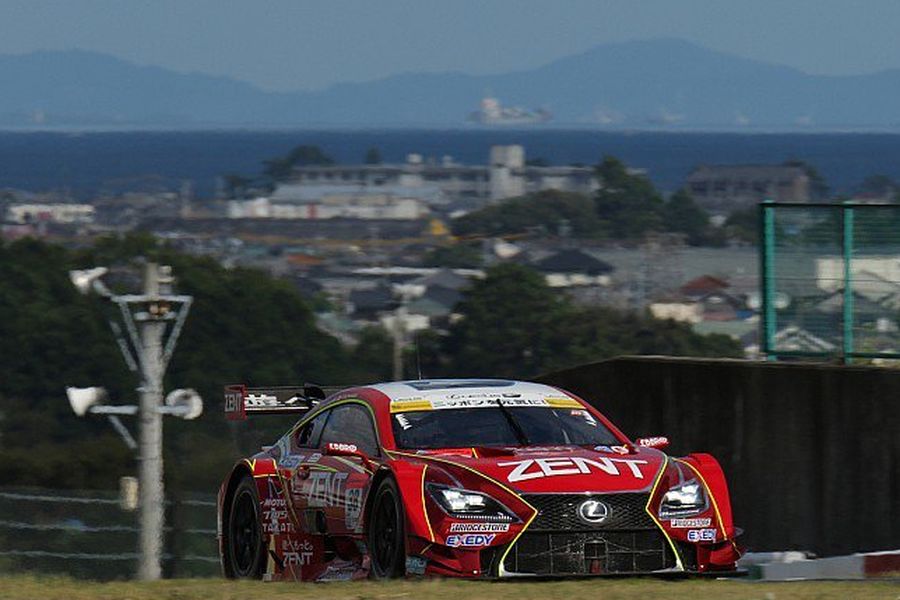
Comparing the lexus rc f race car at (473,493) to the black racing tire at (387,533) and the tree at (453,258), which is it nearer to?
the black racing tire at (387,533)

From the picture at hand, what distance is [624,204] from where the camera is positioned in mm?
190750

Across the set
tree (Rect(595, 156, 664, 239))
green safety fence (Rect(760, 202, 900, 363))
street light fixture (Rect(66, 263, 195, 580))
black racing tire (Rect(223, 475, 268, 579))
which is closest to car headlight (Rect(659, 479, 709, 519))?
black racing tire (Rect(223, 475, 268, 579))

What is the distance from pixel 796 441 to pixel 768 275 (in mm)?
1488

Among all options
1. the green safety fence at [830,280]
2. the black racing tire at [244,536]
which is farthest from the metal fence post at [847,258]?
the black racing tire at [244,536]

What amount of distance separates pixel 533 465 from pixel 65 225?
190 m

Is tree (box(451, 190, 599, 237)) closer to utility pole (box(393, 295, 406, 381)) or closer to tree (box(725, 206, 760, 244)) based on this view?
tree (box(725, 206, 760, 244))

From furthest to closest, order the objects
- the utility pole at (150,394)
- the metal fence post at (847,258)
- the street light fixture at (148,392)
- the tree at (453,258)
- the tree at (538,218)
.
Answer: the tree at (538,218), the tree at (453,258), the utility pole at (150,394), the street light fixture at (148,392), the metal fence post at (847,258)

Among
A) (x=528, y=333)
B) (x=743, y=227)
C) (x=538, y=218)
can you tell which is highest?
(x=528, y=333)

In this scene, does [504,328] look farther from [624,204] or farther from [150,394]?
[624,204]

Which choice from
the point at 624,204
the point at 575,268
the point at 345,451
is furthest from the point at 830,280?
the point at 624,204

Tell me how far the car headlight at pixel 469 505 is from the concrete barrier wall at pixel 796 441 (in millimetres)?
5009

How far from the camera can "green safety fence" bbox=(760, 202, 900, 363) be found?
53.7 ft

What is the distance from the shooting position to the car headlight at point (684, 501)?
1163cm

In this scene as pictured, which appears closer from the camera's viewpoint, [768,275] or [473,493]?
[473,493]
